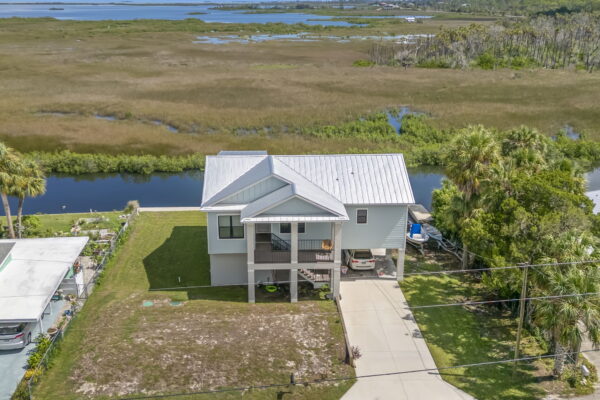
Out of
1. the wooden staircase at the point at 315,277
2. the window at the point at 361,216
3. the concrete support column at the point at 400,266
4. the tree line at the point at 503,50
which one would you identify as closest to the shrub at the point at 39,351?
the wooden staircase at the point at 315,277

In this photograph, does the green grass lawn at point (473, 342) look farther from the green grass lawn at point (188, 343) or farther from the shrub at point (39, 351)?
the shrub at point (39, 351)

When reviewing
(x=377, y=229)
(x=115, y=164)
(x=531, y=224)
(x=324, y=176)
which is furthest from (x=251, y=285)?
(x=115, y=164)

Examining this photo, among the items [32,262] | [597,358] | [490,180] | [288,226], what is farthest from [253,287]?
[597,358]

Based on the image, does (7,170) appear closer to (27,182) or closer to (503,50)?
(27,182)

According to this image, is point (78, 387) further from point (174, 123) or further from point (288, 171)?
point (174, 123)

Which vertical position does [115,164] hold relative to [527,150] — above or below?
below

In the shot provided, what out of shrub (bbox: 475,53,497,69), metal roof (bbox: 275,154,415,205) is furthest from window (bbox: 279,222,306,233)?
shrub (bbox: 475,53,497,69)
